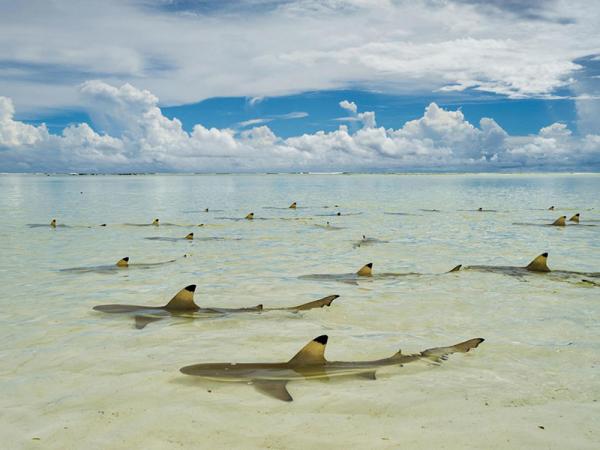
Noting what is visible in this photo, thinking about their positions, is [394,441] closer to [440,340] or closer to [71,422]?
[71,422]

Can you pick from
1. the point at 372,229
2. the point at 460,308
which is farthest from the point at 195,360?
the point at 372,229

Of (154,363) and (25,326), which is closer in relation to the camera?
(154,363)

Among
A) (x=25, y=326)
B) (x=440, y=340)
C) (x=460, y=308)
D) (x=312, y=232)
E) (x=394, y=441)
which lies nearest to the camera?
(x=394, y=441)

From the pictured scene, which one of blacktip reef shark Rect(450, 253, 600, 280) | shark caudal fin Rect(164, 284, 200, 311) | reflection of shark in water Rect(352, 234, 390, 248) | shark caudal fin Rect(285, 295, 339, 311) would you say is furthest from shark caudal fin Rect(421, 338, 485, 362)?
reflection of shark in water Rect(352, 234, 390, 248)

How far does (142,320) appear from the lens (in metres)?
10.1

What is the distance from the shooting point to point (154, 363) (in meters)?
7.86

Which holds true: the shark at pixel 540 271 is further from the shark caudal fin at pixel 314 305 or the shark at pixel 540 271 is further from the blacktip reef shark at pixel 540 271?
the shark caudal fin at pixel 314 305

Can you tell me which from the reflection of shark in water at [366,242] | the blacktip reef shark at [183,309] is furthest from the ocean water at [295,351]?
the reflection of shark in water at [366,242]

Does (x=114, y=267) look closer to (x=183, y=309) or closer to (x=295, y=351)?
(x=183, y=309)

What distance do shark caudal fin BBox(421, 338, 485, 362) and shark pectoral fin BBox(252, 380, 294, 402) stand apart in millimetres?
2538

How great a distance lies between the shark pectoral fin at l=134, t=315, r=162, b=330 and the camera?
32.1ft

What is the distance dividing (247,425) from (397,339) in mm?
4381

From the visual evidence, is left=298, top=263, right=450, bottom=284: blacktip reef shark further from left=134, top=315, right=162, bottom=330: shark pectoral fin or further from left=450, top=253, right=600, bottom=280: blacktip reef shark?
left=134, top=315, right=162, bottom=330: shark pectoral fin

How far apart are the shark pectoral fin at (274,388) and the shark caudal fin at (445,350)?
2.54 meters
